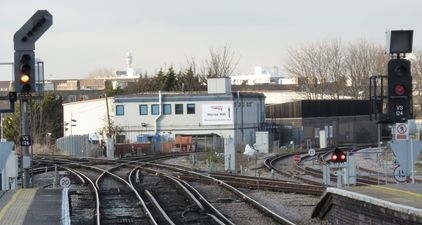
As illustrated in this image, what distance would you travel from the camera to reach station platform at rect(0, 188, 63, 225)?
47.0 feet

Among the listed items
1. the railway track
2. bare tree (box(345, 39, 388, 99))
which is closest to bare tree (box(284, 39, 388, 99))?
bare tree (box(345, 39, 388, 99))

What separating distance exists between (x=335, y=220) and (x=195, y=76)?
92254mm

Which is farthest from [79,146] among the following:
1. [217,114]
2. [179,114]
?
[217,114]

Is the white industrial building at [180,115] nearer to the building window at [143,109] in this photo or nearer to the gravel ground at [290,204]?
the building window at [143,109]

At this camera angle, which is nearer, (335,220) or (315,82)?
(335,220)

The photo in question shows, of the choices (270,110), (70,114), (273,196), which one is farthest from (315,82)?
(273,196)

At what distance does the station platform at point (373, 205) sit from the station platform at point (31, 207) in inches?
212

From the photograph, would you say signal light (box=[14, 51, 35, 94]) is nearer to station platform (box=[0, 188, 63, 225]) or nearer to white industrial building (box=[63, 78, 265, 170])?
station platform (box=[0, 188, 63, 225])

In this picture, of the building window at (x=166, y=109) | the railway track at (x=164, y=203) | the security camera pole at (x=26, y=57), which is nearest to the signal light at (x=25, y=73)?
the security camera pole at (x=26, y=57)

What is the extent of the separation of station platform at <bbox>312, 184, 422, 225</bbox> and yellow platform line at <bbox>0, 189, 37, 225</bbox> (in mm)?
6094

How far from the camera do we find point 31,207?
637 inches

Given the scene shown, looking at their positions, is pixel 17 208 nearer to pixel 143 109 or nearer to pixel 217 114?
pixel 217 114

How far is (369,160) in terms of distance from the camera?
47062 millimetres

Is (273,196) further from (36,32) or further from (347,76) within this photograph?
(347,76)
